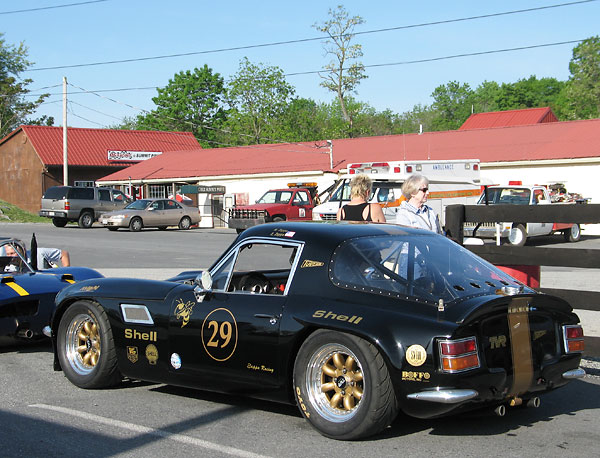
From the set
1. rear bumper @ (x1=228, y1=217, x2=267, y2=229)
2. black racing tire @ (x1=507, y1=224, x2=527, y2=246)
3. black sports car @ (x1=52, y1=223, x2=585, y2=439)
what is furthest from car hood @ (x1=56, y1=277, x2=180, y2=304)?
rear bumper @ (x1=228, y1=217, x2=267, y2=229)

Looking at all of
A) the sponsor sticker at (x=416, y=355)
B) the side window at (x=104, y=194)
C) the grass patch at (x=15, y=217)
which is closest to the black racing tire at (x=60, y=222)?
the side window at (x=104, y=194)

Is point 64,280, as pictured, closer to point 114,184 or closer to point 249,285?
point 249,285

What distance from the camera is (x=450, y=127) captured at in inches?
4102

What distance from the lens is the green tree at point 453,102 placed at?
114812mm

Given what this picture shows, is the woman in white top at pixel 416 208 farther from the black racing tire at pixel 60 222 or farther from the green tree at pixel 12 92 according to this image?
the green tree at pixel 12 92

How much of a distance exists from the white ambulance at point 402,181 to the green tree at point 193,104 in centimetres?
6915

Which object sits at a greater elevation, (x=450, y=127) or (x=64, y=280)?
(x=450, y=127)

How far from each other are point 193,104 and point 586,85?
45156mm

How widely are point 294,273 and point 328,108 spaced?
11425 centimetres

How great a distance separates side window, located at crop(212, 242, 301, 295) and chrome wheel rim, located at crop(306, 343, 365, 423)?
723 millimetres

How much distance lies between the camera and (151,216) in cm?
3484

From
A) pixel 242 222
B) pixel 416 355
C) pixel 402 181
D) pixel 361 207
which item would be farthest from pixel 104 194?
pixel 416 355

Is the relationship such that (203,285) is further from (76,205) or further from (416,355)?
(76,205)

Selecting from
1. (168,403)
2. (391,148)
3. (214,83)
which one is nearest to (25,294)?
(168,403)
